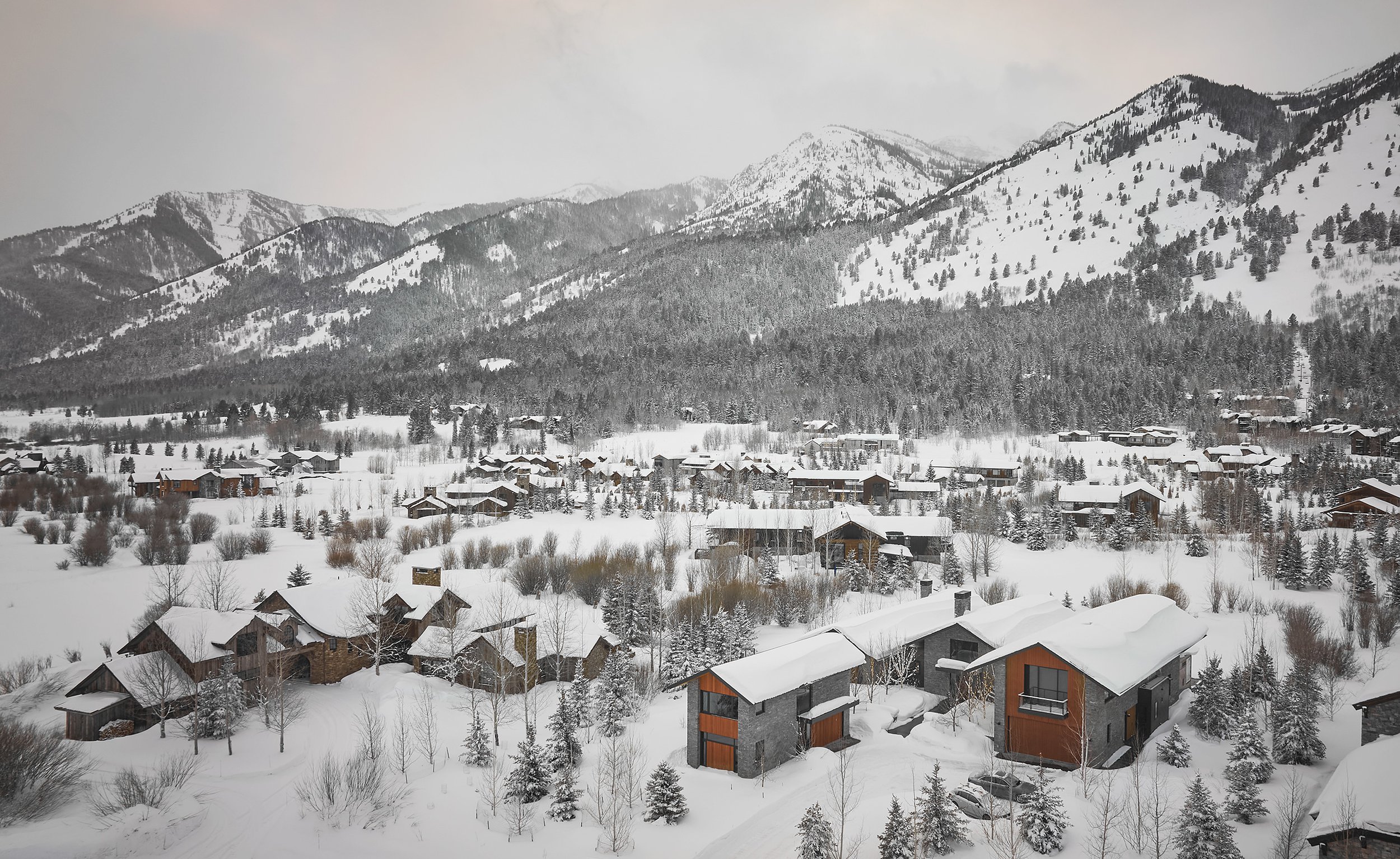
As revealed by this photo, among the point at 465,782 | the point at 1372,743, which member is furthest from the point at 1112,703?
the point at 465,782

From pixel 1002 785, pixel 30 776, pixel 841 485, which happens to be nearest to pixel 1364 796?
pixel 1002 785

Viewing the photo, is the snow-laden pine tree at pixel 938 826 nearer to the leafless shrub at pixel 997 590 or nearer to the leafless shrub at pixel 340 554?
the leafless shrub at pixel 997 590

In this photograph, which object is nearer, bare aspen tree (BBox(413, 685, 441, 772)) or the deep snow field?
the deep snow field

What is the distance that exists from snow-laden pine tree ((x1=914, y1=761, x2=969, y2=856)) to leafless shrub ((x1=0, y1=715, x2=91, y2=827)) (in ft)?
77.9

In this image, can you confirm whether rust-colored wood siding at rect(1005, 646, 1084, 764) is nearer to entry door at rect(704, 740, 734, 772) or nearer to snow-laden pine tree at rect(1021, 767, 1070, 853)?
snow-laden pine tree at rect(1021, 767, 1070, 853)

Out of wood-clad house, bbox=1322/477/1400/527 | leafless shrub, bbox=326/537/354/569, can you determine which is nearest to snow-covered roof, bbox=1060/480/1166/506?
wood-clad house, bbox=1322/477/1400/527

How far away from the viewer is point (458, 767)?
26281 mm

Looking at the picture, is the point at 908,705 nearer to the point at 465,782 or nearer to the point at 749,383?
the point at 465,782

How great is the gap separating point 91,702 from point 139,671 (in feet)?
5.59

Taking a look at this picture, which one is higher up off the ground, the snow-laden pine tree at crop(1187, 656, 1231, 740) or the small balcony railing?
the small balcony railing

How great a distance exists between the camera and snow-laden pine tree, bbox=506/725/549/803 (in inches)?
896

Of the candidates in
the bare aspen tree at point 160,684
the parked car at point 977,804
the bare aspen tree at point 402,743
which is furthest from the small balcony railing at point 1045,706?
the bare aspen tree at point 160,684

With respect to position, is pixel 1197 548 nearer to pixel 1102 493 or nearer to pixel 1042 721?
pixel 1102 493

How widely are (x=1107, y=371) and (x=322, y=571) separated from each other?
403ft
